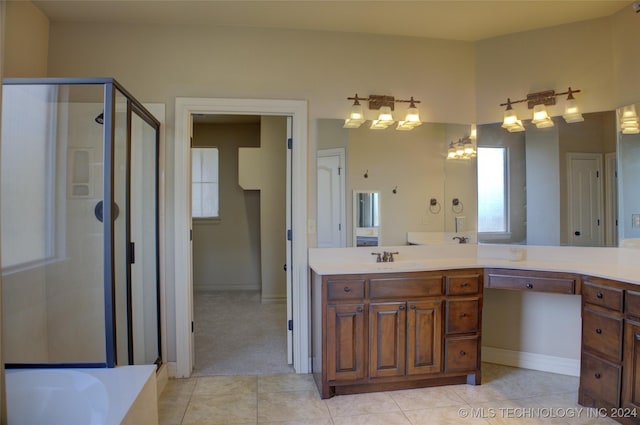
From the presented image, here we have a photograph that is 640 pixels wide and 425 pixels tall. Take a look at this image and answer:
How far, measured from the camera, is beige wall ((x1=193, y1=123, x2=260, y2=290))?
5488mm

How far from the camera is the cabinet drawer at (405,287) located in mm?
2416

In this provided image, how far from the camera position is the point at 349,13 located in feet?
8.58

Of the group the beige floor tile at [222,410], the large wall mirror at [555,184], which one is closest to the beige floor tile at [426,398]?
the beige floor tile at [222,410]

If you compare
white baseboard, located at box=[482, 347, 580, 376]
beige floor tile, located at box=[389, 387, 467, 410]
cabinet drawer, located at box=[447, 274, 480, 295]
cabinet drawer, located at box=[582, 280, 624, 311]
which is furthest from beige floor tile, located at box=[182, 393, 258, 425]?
cabinet drawer, located at box=[582, 280, 624, 311]

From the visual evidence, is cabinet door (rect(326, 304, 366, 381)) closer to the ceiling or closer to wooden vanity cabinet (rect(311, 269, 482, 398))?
wooden vanity cabinet (rect(311, 269, 482, 398))

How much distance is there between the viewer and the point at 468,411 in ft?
7.39

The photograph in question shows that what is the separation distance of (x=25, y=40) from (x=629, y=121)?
168 inches

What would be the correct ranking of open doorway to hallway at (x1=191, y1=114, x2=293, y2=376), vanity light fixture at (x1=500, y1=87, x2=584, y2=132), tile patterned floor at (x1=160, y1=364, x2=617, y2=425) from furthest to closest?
1. open doorway to hallway at (x1=191, y1=114, x2=293, y2=376)
2. vanity light fixture at (x1=500, y1=87, x2=584, y2=132)
3. tile patterned floor at (x1=160, y1=364, x2=617, y2=425)

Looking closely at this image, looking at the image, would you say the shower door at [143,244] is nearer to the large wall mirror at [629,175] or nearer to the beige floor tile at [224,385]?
the beige floor tile at [224,385]

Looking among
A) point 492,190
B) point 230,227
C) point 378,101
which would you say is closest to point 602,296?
point 492,190

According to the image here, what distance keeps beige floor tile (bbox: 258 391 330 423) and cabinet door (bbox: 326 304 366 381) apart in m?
0.19

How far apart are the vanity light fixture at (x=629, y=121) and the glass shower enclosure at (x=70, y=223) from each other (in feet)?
11.1

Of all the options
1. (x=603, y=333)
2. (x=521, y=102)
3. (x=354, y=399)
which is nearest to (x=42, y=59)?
(x=354, y=399)

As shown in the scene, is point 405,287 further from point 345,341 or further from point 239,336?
point 239,336
